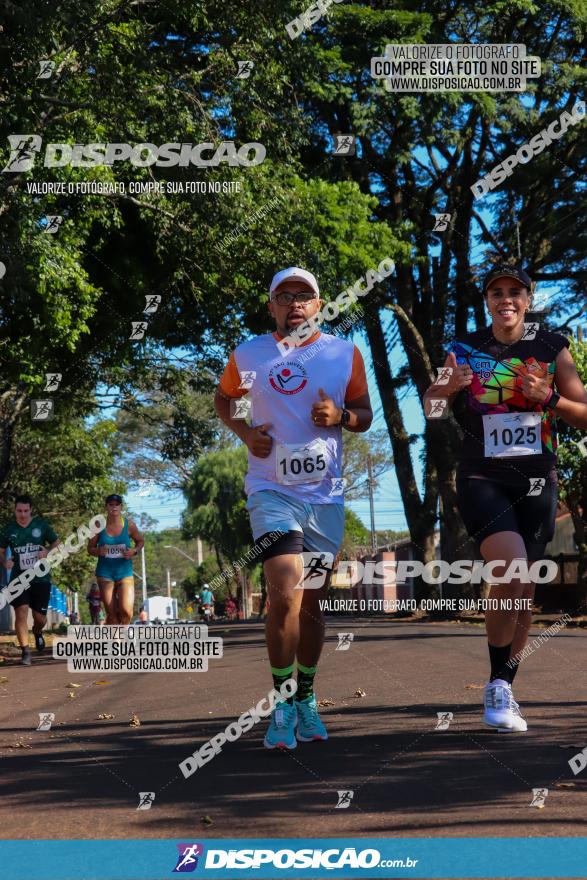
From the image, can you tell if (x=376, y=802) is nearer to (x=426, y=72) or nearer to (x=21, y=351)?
(x=21, y=351)

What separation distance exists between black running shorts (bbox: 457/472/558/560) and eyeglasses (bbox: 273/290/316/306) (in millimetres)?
1156

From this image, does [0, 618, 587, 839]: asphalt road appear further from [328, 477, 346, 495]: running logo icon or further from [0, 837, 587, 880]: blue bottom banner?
[328, 477, 346, 495]: running logo icon

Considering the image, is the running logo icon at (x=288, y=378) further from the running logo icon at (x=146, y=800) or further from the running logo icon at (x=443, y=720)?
the running logo icon at (x=146, y=800)

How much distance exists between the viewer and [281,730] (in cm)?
562

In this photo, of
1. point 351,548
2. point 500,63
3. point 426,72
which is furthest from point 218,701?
point 351,548

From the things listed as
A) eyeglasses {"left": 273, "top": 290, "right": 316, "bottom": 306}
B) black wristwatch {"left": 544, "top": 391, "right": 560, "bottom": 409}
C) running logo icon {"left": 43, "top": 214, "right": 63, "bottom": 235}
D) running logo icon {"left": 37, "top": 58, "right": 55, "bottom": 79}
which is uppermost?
running logo icon {"left": 37, "top": 58, "right": 55, "bottom": 79}

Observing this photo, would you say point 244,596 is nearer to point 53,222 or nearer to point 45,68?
point 53,222

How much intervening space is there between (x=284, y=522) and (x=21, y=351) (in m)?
12.3

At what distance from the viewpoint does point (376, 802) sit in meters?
4.28

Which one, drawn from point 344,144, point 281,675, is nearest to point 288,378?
point 281,675

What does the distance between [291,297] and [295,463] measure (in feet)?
2.62

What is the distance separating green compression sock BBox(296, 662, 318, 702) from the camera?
589 centimetres

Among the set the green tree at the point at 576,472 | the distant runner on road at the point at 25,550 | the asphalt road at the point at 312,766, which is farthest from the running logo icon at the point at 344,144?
the asphalt road at the point at 312,766

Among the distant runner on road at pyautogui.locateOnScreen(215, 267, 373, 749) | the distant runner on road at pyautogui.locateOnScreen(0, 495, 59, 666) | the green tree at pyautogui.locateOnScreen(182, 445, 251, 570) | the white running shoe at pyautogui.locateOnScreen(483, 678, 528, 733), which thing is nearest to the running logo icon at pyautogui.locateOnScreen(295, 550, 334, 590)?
the distant runner on road at pyautogui.locateOnScreen(215, 267, 373, 749)
